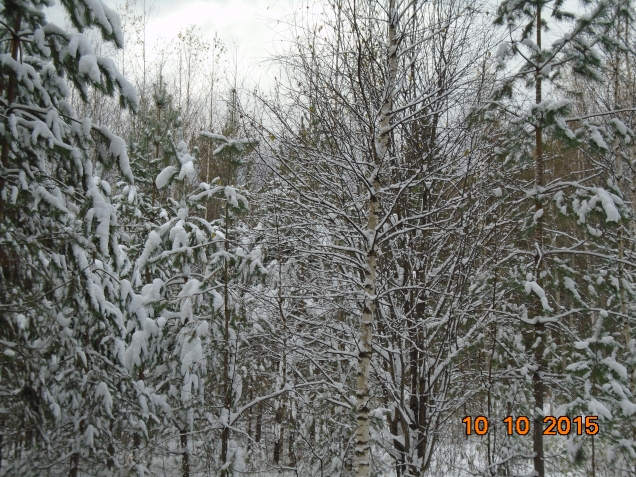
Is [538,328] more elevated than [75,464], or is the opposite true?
[538,328]

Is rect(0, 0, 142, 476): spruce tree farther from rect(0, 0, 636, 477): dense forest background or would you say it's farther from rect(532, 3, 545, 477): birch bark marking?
rect(532, 3, 545, 477): birch bark marking

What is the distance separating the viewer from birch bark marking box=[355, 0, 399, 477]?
4.14 m

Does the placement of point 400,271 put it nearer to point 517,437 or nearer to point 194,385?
point 194,385

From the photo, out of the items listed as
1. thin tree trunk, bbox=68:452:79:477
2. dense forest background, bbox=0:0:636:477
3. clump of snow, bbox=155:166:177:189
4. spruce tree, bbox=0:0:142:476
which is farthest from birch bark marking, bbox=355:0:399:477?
thin tree trunk, bbox=68:452:79:477

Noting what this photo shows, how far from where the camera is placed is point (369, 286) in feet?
14.6

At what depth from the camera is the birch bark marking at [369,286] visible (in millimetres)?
4137

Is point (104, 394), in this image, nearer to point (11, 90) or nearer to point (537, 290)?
point (11, 90)

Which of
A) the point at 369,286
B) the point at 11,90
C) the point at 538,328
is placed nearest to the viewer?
the point at 11,90

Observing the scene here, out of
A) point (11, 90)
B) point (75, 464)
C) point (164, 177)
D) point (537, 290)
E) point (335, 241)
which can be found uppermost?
point (11, 90)

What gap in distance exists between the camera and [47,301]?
4.36 m
